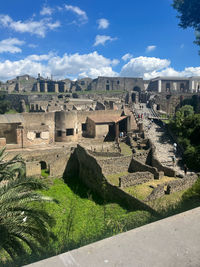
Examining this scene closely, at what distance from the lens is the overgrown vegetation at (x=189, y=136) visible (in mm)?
17578

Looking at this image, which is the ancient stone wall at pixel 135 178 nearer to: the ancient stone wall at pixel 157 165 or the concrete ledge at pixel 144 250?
the ancient stone wall at pixel 157 165

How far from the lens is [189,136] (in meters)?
20.6

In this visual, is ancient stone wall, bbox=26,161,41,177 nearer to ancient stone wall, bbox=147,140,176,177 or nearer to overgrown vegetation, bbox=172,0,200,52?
ancient stone wall, bbox=147,140,176,177

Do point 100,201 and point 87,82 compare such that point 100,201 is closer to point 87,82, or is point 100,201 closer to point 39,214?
point 39,214

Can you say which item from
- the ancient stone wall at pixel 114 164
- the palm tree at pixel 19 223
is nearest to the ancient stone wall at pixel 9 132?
the ancient stone wall at pixel 114 164

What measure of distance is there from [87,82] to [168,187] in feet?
170

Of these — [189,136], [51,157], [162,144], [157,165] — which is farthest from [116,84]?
[157,165]

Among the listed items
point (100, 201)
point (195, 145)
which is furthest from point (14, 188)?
point (195, 145)

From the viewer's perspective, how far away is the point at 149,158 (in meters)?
18.4

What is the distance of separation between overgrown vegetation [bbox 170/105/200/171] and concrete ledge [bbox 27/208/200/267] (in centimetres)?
1596

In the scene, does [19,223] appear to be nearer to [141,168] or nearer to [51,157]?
[141,168]

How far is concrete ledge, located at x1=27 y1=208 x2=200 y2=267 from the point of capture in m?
2.03

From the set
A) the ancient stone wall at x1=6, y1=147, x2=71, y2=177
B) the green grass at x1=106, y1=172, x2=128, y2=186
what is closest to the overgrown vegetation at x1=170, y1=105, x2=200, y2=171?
the green grass at x1=106, y1=172, x2=128, y2=186

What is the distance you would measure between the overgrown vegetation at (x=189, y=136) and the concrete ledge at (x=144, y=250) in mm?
15963
